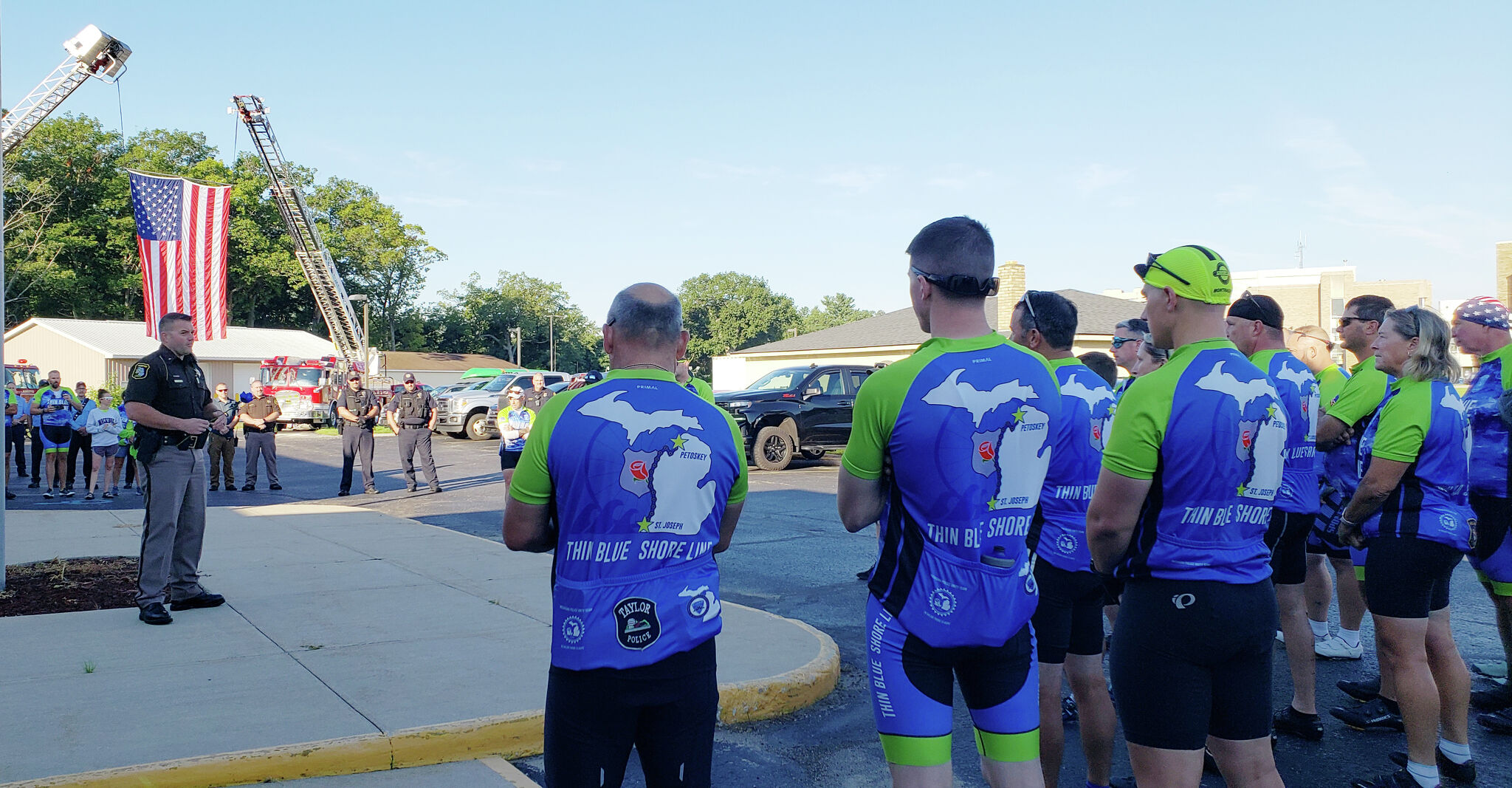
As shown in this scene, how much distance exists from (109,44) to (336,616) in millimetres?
24609

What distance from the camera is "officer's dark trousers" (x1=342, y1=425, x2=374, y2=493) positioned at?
1563 centimetres

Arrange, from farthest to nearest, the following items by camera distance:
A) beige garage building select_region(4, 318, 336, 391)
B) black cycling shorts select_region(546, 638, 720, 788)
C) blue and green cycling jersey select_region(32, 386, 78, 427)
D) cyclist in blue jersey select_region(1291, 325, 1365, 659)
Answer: beige garage building select_region(4, 318, 336, 391) < blue and green cycling jersey select_region(32, 386, 78, 427) < cyclist in blue jersey select_region(1291, 325, 1365, 659) < black cycling shorts select_region(546, 638, 720, 788)

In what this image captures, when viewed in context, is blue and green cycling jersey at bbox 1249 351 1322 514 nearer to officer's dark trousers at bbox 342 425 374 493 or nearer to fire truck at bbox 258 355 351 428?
officer's dark trousers at bbox 342 425 374 493

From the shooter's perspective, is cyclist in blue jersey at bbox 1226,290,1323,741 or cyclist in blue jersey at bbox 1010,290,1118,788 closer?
cyclist in blue jersey at bbox 1010,290,1118,788

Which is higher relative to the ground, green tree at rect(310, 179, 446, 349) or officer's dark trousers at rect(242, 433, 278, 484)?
green tree at rect(310, 179, 446, 349)

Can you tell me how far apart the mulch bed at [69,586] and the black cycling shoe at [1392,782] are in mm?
7547

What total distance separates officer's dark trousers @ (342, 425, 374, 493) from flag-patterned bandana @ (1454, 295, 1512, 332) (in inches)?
549

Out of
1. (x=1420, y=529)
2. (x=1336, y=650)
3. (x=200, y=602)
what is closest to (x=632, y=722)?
(x=1420, y=529)

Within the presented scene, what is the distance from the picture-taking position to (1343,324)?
4945 mm

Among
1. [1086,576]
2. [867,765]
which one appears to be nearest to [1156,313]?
[1086,576]

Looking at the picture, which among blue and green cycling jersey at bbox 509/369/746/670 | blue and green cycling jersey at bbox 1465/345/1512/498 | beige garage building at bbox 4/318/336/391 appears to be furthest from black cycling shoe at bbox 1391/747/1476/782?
beige garage building at bbox 4/318/336/391

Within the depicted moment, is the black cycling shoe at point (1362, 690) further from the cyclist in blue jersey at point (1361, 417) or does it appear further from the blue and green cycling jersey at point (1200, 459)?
the blue and green cycling jersey at point (1200, 459)

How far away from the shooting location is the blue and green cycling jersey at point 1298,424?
3.83m

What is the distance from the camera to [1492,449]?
463 centimetres
